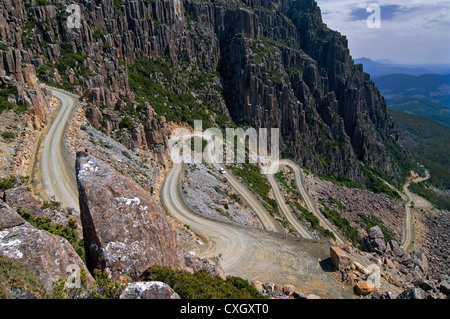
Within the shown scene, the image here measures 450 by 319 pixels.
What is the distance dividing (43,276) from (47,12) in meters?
69.1

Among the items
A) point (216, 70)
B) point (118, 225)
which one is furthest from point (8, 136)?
point (216, 70)

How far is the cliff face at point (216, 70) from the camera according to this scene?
173 ft

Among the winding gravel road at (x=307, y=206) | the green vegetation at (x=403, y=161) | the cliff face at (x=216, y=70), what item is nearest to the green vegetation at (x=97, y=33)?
the cliff face at (x=216, y=70)

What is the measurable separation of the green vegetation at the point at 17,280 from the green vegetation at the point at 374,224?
83175mm

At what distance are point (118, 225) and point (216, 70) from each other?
104370mm

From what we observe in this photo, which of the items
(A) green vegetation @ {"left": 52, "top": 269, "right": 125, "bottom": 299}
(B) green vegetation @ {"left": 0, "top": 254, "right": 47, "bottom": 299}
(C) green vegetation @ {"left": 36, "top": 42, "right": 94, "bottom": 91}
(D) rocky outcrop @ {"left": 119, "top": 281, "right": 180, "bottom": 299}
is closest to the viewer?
(B) green vegetation @ {"left": 0, "top": 254, "right": 47, "bottom": 299}

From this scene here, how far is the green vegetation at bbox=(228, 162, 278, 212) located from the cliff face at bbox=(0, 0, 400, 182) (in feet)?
63.4

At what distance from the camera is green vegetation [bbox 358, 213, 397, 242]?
78188mm

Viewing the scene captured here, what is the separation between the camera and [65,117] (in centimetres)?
3447

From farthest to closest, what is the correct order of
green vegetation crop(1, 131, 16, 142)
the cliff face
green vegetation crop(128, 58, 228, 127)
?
green vegetation crop(128, 58, 228, 127)
the cliff face
green vegetation crop(1, 131, 16, 142)

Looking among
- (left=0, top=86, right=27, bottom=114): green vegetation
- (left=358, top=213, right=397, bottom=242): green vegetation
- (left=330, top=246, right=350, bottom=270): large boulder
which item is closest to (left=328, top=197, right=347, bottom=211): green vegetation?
(left=358, top=213, right=397, bottom=242): green vegetation

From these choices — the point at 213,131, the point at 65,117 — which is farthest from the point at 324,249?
the point at 213,131

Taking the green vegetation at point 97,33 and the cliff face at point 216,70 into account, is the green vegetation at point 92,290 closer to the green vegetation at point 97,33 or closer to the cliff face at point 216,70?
the cliff face at point 216,70

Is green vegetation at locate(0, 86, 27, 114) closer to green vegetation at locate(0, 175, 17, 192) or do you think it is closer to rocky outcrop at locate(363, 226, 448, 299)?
green vegetation at locate(0, 175, 17, 192)
